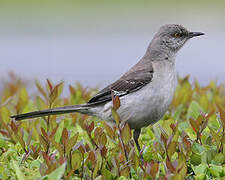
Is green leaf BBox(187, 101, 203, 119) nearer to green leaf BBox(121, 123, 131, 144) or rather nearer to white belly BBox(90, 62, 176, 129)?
white belly BBox(90, 62, 176, 129)

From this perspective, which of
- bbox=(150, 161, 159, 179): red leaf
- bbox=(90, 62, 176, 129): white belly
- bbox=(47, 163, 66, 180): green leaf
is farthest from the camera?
bbox=(90, 62, 176, 129): white belly

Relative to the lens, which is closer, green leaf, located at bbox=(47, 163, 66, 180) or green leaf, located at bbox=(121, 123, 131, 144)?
Answer: green leaf, located at bbox=(47, 163, 66, 180)

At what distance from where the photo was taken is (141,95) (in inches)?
240

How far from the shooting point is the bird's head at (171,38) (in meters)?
6.99

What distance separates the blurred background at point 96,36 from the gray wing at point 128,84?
5.89 metres

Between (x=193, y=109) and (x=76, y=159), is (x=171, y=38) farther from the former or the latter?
(x=76, y=159)

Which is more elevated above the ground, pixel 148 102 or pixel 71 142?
pixel 71 142

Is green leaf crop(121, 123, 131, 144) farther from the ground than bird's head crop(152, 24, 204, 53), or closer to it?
closer to it

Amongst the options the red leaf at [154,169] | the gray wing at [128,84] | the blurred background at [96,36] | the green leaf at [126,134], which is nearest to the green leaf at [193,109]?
the gray wing at [128,84]

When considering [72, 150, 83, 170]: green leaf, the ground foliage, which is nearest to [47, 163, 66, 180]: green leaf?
the ground foliage

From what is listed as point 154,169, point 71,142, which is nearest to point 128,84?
point 71,142

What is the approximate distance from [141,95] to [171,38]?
1332 mm

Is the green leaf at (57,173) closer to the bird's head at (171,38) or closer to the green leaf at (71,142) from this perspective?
the green leaf at (71,142)

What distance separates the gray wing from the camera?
245 inches
